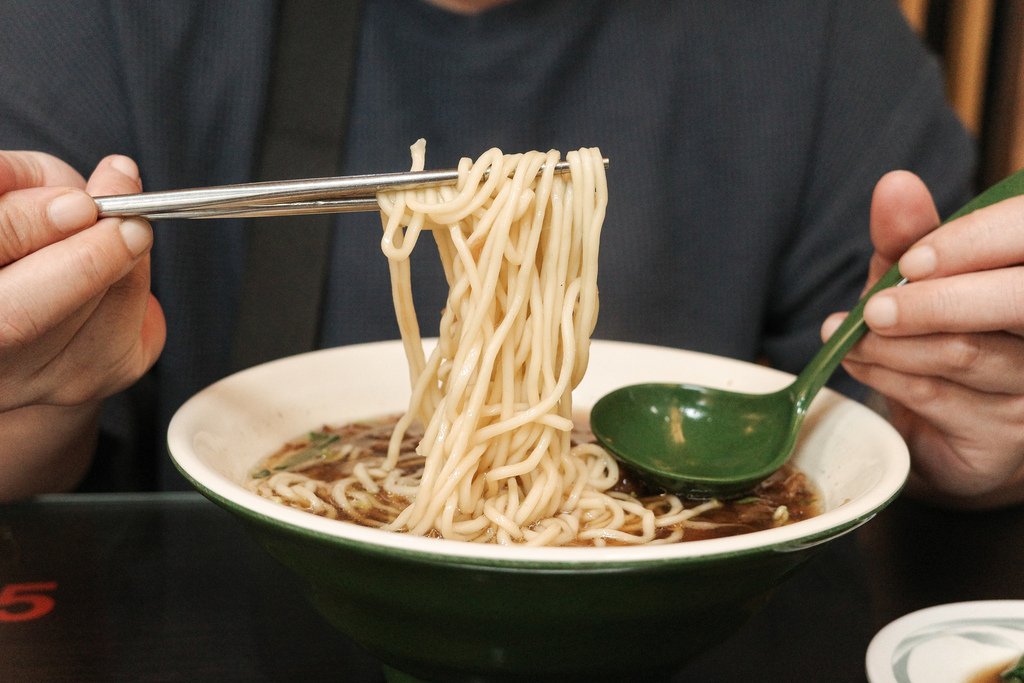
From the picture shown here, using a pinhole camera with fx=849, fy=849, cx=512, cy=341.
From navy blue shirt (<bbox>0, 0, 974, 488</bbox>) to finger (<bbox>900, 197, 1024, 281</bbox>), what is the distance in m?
0.95

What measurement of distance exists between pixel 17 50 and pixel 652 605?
1.85 m

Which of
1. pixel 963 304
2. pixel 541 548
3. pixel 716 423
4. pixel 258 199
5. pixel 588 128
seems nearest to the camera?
pixel 541 548

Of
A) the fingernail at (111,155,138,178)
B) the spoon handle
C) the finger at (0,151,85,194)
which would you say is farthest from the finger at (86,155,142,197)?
the spoon handle

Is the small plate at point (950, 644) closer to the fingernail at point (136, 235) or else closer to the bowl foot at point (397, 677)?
the bowl foot at point (397, 677)

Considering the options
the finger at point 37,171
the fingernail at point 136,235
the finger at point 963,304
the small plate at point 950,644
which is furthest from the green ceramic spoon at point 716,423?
the finger at point 37,171

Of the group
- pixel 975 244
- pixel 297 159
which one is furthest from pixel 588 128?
pixel 975 244

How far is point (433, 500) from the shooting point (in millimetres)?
1163

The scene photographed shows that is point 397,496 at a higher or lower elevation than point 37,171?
lower

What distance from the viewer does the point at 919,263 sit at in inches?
50.2

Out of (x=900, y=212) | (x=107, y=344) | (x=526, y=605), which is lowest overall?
(x=526, y=605)

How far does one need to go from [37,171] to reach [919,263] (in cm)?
139

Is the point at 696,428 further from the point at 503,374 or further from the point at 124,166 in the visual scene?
the point at 124,166

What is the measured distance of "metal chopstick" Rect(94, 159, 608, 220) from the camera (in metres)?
1.01

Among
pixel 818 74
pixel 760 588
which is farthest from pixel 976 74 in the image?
pixel 760 588
